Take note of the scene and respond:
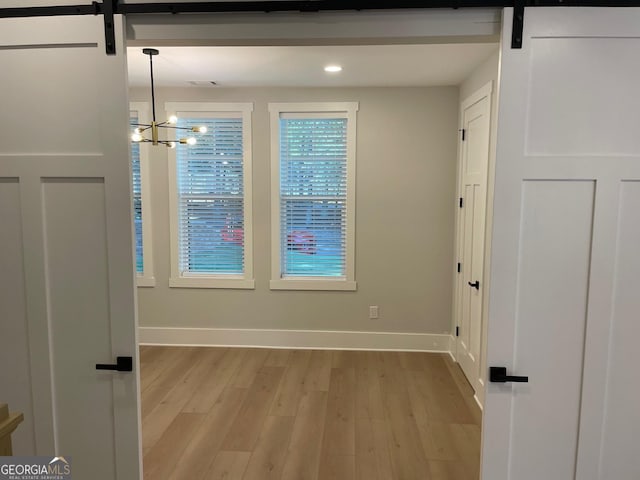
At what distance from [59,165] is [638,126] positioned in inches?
87.5

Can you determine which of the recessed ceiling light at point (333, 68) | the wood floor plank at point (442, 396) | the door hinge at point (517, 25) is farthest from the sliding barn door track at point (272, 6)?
the wood floor plank at point (442, 396)

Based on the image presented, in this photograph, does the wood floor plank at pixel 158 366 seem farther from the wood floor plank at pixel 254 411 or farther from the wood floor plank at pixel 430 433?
the wood floor plank at pixel 430 433

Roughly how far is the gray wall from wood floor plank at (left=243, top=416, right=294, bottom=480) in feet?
4.96

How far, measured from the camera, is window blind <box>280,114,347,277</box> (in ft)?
14.2

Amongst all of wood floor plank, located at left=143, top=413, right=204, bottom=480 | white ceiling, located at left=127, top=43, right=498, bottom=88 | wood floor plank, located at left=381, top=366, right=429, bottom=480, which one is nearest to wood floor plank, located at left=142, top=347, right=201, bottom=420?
wood floor plank, located at left=143, top=413, right=204, bottom=480

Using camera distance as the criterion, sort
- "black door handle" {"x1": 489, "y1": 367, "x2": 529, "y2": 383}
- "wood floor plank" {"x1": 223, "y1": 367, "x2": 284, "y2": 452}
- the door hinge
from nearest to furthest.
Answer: the door hinge < "black door handle" {"x1": 489, "y1": 367, "x2": 529, "y2": 383} < "wood floor plank" {"x1": 223, "y1": 367, "x2": 284, "y2": 452}

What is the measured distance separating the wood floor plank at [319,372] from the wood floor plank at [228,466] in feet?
3.36

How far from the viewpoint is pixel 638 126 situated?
5.05 ft

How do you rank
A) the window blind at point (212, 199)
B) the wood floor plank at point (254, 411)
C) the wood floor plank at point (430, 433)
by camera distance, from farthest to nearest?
the window blind at point (212, 199)
the wood floor plank at point (254, 411)
the wood floor plank at point (430, 433)

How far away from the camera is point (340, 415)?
3217 mm

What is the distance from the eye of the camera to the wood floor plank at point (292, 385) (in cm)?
333

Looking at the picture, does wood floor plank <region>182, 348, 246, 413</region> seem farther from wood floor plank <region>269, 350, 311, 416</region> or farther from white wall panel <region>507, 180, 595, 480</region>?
white wall panel <region>507, 180, 595, 480</region>

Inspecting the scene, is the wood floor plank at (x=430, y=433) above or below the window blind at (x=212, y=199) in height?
below

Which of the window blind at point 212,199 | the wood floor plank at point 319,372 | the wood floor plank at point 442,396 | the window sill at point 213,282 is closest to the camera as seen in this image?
the wood floor plank at point 442,396
